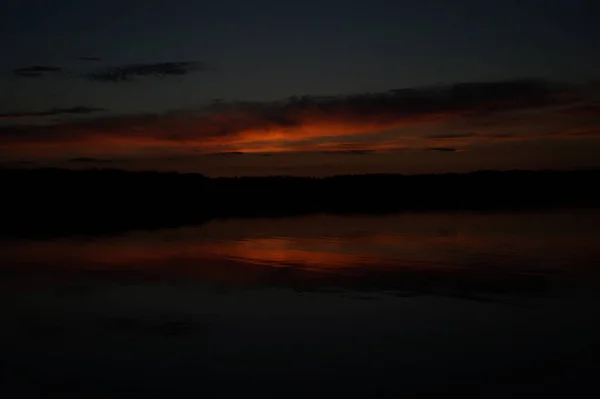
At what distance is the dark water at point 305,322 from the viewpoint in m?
7.38

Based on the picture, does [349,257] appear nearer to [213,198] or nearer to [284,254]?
[284,254]

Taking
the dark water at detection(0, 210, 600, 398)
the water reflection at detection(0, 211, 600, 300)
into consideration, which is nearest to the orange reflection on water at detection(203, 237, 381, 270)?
the water reflection at detection(0, 211, 600, 300)

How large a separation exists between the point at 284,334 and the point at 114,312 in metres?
2.74

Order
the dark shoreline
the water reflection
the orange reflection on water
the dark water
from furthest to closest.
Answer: the dark shoreline, the orange reflection on water, the water reflection, the dark water

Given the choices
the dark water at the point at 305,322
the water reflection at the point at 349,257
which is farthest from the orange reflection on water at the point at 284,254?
the dark water at the point at 305,322

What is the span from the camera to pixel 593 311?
1020cm

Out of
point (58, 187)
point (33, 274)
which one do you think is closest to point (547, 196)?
point (58, 187)

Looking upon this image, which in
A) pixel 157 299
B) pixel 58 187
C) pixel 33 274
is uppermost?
pixel 58 187

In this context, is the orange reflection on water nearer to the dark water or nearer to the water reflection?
the water reflection

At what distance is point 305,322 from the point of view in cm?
991

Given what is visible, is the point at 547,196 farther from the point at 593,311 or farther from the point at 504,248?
the point at 593,311

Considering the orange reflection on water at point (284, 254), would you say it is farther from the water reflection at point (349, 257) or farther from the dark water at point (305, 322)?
the dark water at point (305, 322)

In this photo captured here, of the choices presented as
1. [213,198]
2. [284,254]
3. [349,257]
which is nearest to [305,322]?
[349,257]

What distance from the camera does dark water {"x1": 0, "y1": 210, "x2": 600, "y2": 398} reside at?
7.38 meters
